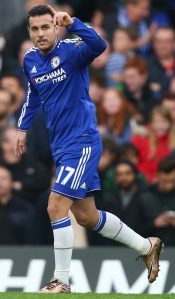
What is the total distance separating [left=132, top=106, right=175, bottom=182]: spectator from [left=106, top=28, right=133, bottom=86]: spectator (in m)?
1.19

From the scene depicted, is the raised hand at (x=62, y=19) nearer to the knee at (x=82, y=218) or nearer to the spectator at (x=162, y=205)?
the knee at (x=82, y=218)

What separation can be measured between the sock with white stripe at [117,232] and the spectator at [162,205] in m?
2.16

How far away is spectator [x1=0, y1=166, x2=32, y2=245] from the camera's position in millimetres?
12078

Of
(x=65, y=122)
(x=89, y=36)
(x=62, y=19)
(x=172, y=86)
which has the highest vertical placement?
(x=62, y=19)

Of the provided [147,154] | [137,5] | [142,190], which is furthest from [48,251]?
[137,5]

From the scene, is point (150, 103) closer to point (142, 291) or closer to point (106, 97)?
point (106, 97)

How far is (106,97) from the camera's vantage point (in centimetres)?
1386

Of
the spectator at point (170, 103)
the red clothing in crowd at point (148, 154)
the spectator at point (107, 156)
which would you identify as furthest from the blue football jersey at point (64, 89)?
the spectator at point (170, 103)

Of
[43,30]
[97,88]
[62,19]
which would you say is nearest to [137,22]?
[97,88]

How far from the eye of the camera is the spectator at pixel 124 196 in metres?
12.2

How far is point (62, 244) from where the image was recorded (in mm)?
9148

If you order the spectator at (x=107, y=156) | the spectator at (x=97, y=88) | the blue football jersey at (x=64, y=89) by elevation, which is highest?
the blue football jersey at (x=64, y=89)

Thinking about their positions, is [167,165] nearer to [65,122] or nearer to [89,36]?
[65,122]

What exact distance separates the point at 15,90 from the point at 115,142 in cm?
153
